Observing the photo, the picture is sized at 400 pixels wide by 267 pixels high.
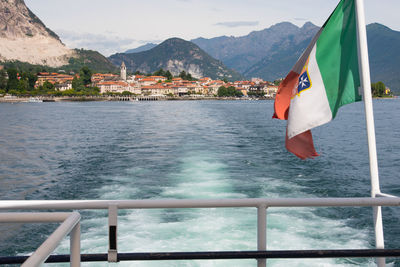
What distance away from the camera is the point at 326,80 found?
3.40 meters

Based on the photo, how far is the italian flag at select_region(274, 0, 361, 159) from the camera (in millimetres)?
3314

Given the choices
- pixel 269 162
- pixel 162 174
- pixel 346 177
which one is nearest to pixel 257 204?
pixel 162 174

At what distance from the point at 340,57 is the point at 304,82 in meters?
0.35

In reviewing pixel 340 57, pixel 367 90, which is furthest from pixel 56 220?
pixel 340 57

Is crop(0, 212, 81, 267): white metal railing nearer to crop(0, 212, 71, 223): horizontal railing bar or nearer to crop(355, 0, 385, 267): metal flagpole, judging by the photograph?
crop(0, 212, 71, 223): horizontal railing bar

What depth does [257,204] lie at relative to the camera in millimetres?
2129

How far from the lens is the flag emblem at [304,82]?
350 centimetres

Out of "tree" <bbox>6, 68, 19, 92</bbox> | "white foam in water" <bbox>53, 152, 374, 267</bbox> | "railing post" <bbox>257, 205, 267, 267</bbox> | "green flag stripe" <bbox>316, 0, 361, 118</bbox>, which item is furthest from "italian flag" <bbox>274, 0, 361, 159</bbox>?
"tree" <bbox>6, 68, 19, 92</bbox>

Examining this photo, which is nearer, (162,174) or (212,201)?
(212,201)

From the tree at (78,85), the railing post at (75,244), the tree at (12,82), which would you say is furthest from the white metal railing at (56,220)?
the tree at (78,85)

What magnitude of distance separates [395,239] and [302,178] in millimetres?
5596

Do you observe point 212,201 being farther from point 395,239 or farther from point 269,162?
point 269,162

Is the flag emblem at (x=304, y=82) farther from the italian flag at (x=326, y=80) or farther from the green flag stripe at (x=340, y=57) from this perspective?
the green flag stripe at (x=340, y=57)

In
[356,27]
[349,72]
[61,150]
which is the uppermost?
[356,27]
